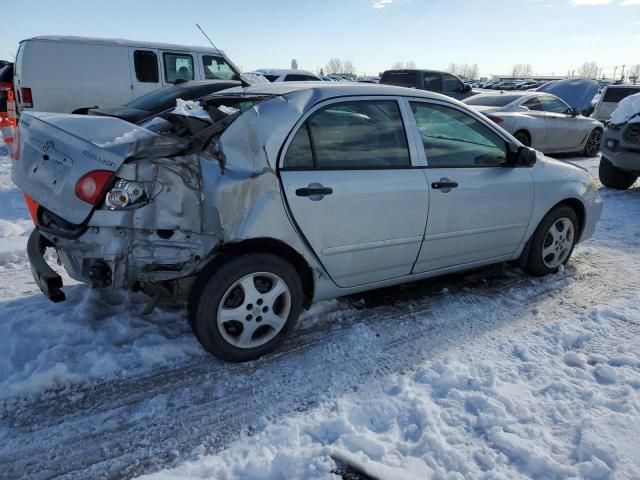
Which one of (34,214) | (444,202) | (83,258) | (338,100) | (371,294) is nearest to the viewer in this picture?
(83,258)

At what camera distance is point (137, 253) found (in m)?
2.78

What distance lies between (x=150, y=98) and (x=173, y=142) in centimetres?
425

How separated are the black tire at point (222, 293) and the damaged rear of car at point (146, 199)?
0.20ft

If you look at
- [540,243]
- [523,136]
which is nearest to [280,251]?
[540,243]

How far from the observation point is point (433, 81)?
13.1 meters

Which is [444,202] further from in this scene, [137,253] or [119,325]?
[119,325]

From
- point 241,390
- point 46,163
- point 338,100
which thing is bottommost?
point 241,390

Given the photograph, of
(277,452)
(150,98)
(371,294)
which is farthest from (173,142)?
(150,98)

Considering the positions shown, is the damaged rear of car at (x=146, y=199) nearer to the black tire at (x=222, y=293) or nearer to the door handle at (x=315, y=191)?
the black tire at (x=222, y=293)

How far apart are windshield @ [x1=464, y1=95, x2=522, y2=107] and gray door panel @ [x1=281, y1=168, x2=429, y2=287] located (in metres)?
8.74

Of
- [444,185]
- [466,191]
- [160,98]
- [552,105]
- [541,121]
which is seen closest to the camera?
[444,185]

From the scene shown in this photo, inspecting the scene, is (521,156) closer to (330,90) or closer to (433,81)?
(330,90)

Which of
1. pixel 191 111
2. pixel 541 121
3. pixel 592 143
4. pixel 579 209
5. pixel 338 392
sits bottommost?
pixel 338 392

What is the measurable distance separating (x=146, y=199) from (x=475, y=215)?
7.81ft
